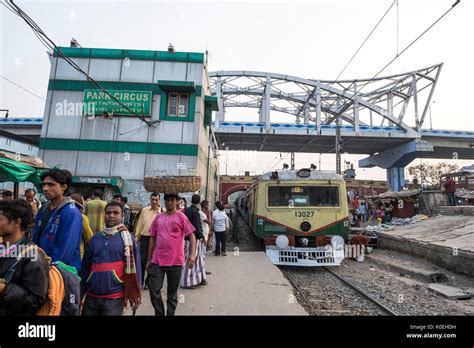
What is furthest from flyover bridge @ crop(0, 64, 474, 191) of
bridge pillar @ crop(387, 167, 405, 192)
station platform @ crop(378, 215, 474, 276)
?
station platform @ crop(378, 215, 474, 276)

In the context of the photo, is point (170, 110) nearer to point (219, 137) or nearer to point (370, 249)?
point (370, 249)

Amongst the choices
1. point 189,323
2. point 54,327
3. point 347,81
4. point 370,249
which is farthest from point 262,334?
point 347,81

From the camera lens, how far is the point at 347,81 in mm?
47438

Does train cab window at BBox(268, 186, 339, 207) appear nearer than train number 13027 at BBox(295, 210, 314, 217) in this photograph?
No

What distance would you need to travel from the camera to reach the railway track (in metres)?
4.71

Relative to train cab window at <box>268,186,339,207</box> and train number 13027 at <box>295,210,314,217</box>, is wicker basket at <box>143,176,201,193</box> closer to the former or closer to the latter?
train cab window at <box>268,186,339,207</box>

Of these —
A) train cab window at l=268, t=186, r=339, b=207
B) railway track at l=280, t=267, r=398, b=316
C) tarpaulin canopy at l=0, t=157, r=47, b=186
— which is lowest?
railway track at l=280, t=267, r=398, b=316

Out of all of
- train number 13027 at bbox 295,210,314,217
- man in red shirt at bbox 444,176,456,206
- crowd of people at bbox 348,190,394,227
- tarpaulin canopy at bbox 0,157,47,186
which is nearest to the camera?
tarpaulin canopy at bbox 0,157,47,186

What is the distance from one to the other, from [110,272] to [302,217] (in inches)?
240

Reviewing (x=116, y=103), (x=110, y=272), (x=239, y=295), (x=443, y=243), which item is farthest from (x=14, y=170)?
(x=443, y=243)

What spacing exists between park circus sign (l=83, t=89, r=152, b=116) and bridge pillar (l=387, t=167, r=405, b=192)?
38.5m

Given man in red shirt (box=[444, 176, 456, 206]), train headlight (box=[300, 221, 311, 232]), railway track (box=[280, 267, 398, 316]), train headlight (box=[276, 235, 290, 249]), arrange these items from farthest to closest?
man in red shirt (box=[444, 176, 456, 206]) → train headlight (box=[300, 221, 311, 232]) → train headlight (box=[276, 235, 290, 249]) → railway track (box=[280, 267, 398, 316])

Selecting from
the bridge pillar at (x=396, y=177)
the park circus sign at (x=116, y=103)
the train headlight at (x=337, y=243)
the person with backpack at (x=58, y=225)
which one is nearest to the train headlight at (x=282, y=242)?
the train headlight at (x=337, y=243)

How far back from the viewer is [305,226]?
25.1 ft
